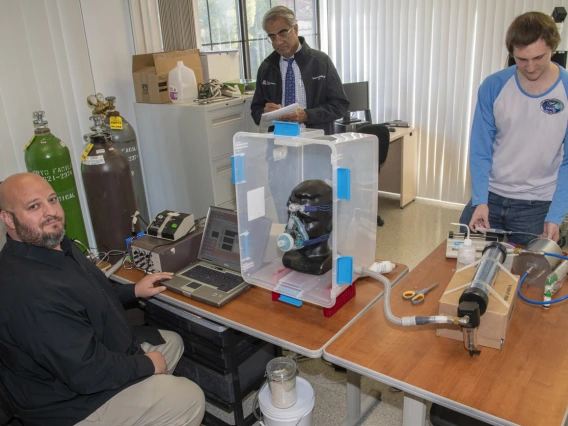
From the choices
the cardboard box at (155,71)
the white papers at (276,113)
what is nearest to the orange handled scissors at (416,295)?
the white papers at (276,113)

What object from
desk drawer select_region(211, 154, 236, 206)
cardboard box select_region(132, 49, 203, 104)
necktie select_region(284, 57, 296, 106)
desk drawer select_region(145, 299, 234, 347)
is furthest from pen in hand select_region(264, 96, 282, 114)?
desk drawer select_region(145, 299, 234, 347)

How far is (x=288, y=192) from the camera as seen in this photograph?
1959mm

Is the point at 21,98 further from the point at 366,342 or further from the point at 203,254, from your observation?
the point at 366,342

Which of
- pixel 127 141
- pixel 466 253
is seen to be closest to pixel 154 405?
pixel 466 253

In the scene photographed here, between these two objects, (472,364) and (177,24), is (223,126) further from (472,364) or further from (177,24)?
(472,364)

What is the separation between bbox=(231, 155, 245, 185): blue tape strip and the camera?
1.78m

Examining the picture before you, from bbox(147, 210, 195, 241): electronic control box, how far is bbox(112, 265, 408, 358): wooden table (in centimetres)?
31

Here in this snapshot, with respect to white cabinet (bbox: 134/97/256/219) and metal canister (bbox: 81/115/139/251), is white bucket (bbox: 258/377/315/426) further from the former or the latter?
white cabinet (bbox: 134/97/256/219)

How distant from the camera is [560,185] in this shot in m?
1.85

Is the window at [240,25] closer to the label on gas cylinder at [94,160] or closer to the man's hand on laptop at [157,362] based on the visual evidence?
the label on gas cylinder at [94,160]

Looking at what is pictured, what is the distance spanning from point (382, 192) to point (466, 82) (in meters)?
1.34

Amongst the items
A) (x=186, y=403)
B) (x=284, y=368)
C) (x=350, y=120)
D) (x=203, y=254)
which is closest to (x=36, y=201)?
(x=203, y=254)

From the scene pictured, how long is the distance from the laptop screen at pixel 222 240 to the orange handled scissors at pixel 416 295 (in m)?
0.69

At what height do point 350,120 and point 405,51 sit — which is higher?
point 405,51
